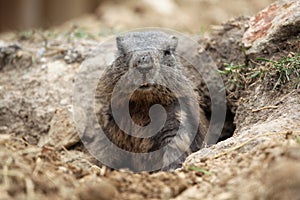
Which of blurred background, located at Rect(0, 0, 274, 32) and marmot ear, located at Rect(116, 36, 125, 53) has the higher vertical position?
blurred background, located at Rect(0, 0, 274, 32)

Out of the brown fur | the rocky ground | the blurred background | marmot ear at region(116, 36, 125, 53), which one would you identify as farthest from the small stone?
the blurred background

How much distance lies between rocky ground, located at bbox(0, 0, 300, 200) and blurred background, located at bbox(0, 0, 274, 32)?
9.24 feet

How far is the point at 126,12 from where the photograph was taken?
31.2 ft

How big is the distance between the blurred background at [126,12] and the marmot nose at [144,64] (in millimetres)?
4276

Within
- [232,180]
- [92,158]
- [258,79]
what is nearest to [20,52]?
[92,158]

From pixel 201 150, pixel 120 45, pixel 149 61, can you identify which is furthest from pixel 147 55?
pixel 201 150

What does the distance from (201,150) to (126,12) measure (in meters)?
6.30

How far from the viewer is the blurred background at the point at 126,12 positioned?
8789mm

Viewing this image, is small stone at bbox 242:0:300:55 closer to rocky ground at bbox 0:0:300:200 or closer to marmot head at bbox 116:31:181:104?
rocky ground at bbox 0:0:300:200

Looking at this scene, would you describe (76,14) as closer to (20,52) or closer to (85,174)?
(20,52)

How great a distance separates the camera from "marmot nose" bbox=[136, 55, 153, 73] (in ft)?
12.0

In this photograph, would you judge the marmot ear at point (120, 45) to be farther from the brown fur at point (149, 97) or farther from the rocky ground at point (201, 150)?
the rocky ground at point (201, 150)

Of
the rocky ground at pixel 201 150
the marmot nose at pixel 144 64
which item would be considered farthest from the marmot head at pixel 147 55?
the rocky ground at pixel 201 150

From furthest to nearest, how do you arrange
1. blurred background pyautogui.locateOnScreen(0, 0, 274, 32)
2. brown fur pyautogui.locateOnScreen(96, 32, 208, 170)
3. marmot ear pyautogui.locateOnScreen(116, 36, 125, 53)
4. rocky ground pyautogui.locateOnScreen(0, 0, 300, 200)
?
blurred background pyautogui.locateOnScreen(0, 0, 274, 32)
marmot ear pyautogui.locateOnScreen(116, 36, 125, 53)
brown fur pyautogui.locateOnScreen(96, 32, 208, 170)
rocky ground pyautogui.locateOnScreen(0, 0, 300, 200)
